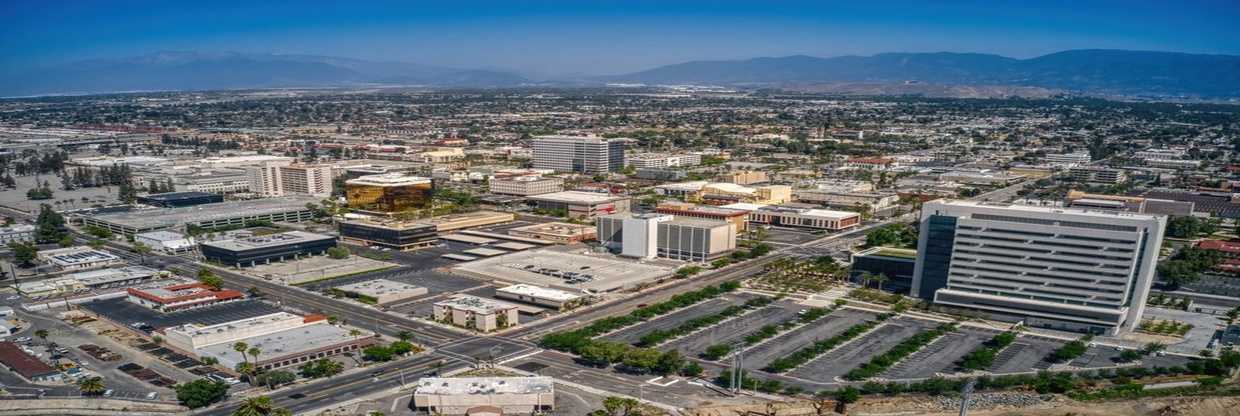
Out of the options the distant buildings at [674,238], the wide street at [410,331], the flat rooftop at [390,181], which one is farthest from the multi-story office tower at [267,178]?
the distant buildings at [674,238]

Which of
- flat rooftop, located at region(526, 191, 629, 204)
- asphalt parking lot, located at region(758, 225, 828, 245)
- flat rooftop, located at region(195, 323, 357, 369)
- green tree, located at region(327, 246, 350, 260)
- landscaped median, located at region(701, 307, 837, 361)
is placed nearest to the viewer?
flat rooftop, located at region(195, 323, 357, 369)

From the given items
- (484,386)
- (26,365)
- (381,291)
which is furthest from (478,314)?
(26,365)

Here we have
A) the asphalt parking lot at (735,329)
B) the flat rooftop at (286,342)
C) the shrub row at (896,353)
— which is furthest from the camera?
the asphalt parking lot at (735,329)

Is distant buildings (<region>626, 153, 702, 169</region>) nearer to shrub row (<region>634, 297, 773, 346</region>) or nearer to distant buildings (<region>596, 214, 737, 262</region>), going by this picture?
distant buildings (<region>596, 214, 737, 262</region>)

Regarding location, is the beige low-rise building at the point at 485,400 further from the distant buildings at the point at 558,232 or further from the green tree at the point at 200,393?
the distant buildings at the point at 558,232

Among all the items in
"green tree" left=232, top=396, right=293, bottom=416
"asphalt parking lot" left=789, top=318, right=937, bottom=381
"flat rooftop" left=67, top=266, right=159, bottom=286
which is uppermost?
"green tree" left=232, top=396, right=293, bottom=416

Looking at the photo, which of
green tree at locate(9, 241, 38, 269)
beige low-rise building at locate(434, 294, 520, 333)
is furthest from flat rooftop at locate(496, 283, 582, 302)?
green tree at locate(9, 241, 38, 269)
